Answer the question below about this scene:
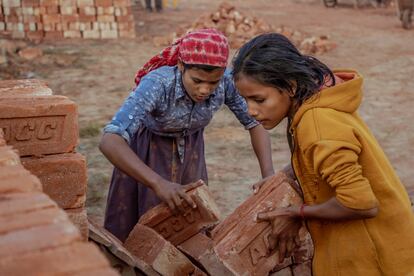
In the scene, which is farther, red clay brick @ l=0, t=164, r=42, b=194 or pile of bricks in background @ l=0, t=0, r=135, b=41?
pile of bricks in background @ l=0, t=0, r=135, b=41

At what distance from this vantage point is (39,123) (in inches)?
123

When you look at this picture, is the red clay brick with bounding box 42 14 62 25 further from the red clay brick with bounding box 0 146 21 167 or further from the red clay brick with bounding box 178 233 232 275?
the red clay brick with bounding box 0 146 21 167

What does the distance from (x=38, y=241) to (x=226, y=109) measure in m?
7.86

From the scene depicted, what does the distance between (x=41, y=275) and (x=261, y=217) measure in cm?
176

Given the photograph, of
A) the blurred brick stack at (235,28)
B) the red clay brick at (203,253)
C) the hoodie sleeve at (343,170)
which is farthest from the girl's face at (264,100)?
the blurred brick stack at (235,28)

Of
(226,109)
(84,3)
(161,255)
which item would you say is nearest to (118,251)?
(161,255)

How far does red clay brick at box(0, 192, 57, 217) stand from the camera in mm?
1689

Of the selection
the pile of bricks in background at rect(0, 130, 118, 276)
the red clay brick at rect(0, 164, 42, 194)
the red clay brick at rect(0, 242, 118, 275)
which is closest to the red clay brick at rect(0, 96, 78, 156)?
the red clay brick at rect(0, 164, 42, 194)

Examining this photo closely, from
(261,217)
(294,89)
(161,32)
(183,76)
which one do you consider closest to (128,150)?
(183,76)

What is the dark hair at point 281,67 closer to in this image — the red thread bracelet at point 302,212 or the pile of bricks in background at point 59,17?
the red thread bracelet at point 302,212

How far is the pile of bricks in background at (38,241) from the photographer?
4.77ft

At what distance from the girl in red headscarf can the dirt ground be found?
5.85 ft

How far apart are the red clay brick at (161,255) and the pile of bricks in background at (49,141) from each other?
1.26 feet

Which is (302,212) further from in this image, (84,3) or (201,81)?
(84,3)
